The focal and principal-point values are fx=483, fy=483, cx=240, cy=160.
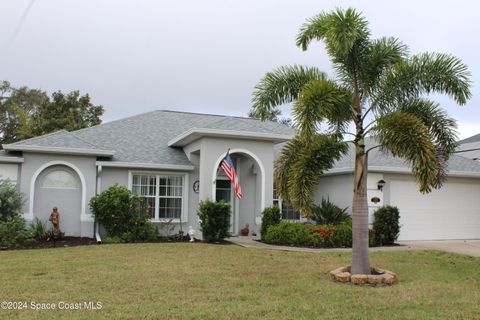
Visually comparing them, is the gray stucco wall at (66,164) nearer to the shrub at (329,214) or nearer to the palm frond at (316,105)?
the shrub at (329,214)

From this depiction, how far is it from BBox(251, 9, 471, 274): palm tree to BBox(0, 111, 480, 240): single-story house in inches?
194

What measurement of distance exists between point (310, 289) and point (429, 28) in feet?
24.0

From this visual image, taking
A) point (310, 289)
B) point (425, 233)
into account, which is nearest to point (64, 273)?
point (310, 289)

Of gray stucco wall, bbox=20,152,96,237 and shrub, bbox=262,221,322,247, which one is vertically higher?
gray stucco wall, bbox=20,152,96,237

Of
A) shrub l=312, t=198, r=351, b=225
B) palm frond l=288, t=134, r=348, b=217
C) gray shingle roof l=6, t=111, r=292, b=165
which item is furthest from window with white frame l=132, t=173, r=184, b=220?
palm frond l=288, t=134, r=348, b=217

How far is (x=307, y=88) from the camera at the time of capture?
361 inches

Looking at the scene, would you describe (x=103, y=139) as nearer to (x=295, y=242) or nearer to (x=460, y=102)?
(x=295, y=242)

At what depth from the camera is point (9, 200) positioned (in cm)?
1438

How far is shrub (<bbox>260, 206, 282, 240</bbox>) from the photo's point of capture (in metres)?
16.1

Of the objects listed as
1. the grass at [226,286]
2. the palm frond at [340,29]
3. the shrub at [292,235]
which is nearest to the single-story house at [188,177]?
the shrub at [292,235]

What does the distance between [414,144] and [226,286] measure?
4.25 metres

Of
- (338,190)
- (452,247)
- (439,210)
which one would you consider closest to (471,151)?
(439,210)

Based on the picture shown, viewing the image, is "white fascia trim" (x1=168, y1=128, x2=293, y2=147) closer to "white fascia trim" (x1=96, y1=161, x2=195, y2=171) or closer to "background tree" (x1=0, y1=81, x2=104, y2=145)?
"white fascia trim" (x1=96, y1=161, x2=195, y2=171)

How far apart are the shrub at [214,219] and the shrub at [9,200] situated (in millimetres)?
5572
